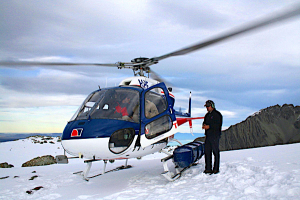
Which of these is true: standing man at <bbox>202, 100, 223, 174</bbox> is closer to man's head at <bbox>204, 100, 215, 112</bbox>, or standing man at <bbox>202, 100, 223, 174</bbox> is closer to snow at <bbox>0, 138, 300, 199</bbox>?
man's head at <bbox>204, 100, 215, 112</bbox>

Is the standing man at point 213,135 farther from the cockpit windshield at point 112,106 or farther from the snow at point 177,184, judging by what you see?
the cockpit windshield at point 112,106

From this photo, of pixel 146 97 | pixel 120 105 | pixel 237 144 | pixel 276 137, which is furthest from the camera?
pixel 237 144

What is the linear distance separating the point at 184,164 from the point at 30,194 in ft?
12.7

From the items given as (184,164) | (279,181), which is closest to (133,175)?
(184,164)

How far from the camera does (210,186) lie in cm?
455

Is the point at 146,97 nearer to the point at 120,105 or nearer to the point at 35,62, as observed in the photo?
the point at 120,105

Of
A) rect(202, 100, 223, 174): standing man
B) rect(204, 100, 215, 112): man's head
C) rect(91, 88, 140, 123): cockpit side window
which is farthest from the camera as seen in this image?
rect(204, 100, 215, 112): man's head

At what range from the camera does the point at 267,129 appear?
717 inches

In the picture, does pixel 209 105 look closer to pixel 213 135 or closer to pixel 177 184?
pixel 213 135

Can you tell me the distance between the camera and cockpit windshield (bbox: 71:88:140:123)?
4949 mm

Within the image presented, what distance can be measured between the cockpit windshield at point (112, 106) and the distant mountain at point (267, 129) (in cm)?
1576

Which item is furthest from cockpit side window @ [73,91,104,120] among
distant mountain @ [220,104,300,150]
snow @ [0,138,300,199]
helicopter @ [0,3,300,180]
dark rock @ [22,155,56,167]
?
distant mountain @ [220,104,300,150]

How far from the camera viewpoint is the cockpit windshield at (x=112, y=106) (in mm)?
4949

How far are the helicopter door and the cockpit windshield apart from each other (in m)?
0.22
